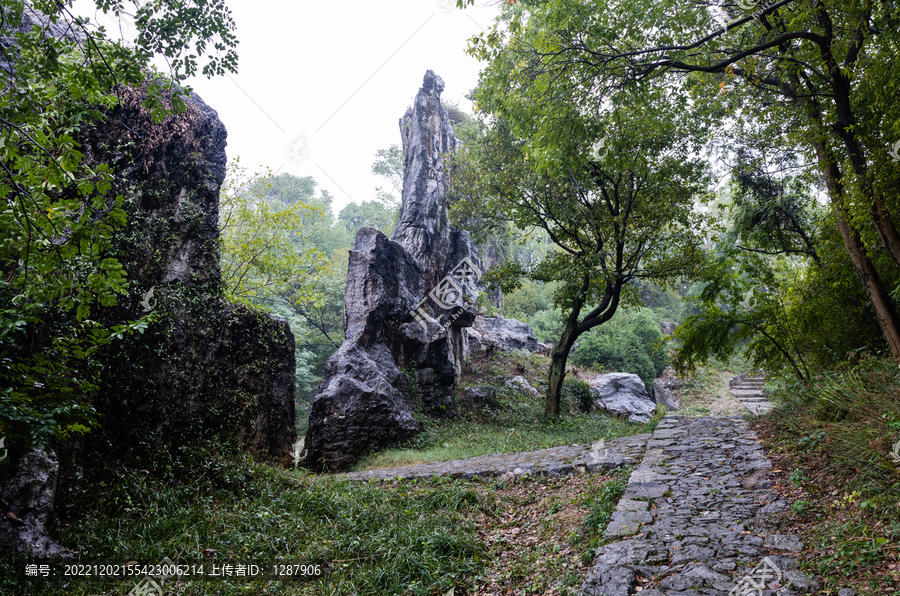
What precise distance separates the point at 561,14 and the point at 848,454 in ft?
19.6

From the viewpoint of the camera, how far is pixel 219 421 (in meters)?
6.98

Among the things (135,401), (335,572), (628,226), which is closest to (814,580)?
(335,572)

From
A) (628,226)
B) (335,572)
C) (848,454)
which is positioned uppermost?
(628,226)

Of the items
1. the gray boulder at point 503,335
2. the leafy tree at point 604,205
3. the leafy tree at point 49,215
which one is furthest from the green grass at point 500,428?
the leafy tree at point 49,215

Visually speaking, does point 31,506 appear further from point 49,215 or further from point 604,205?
point 604,205

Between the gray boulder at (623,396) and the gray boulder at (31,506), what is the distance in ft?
53.1

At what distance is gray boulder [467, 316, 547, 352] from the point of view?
1989 centimetres

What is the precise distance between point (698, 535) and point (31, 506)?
6034 mm

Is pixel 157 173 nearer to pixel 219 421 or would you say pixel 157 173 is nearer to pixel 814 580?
pixel 219 421

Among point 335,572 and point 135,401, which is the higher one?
point 135,401

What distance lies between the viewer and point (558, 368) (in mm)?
12781

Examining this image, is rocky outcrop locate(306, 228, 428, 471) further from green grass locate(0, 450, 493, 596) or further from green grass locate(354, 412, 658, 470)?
green grass locate(0, 450, 493, 596)

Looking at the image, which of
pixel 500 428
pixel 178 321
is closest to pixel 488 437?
pixel 500 428

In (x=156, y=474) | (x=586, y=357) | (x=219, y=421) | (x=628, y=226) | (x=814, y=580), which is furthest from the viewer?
(x=586, y=357)
